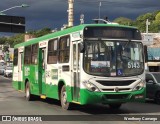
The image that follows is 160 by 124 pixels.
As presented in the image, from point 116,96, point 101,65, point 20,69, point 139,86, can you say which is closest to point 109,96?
point 116,96

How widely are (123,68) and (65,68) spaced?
2.41 meters

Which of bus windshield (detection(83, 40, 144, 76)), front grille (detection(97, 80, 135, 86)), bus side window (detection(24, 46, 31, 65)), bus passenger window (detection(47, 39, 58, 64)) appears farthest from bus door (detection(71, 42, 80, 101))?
bus side window (detection(24, 46, 31, 65))

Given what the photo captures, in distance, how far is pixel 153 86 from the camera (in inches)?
795

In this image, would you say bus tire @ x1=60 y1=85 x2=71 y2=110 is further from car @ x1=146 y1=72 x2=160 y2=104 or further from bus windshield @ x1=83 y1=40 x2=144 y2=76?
car @ x1=146 y1=72 x2=160 y2=104

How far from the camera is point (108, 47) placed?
14.2m

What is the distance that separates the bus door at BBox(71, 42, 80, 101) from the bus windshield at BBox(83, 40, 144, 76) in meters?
0.48

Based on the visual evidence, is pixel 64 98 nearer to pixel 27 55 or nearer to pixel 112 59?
→ pixel 112 59

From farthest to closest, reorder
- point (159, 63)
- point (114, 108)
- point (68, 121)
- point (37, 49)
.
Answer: point (159, 63) < point (37, 49) < point (114, 108) < point (68, 121)

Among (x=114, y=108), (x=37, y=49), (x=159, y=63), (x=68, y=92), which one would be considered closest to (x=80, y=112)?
(x=68, y=92)

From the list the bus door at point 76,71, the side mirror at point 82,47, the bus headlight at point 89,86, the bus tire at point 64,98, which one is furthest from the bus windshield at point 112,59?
the bus tire at point 64,98

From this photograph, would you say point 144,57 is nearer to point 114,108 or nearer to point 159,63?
point 114,108

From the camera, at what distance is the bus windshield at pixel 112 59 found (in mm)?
13945

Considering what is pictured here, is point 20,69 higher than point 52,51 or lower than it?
lower

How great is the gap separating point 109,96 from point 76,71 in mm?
1446
